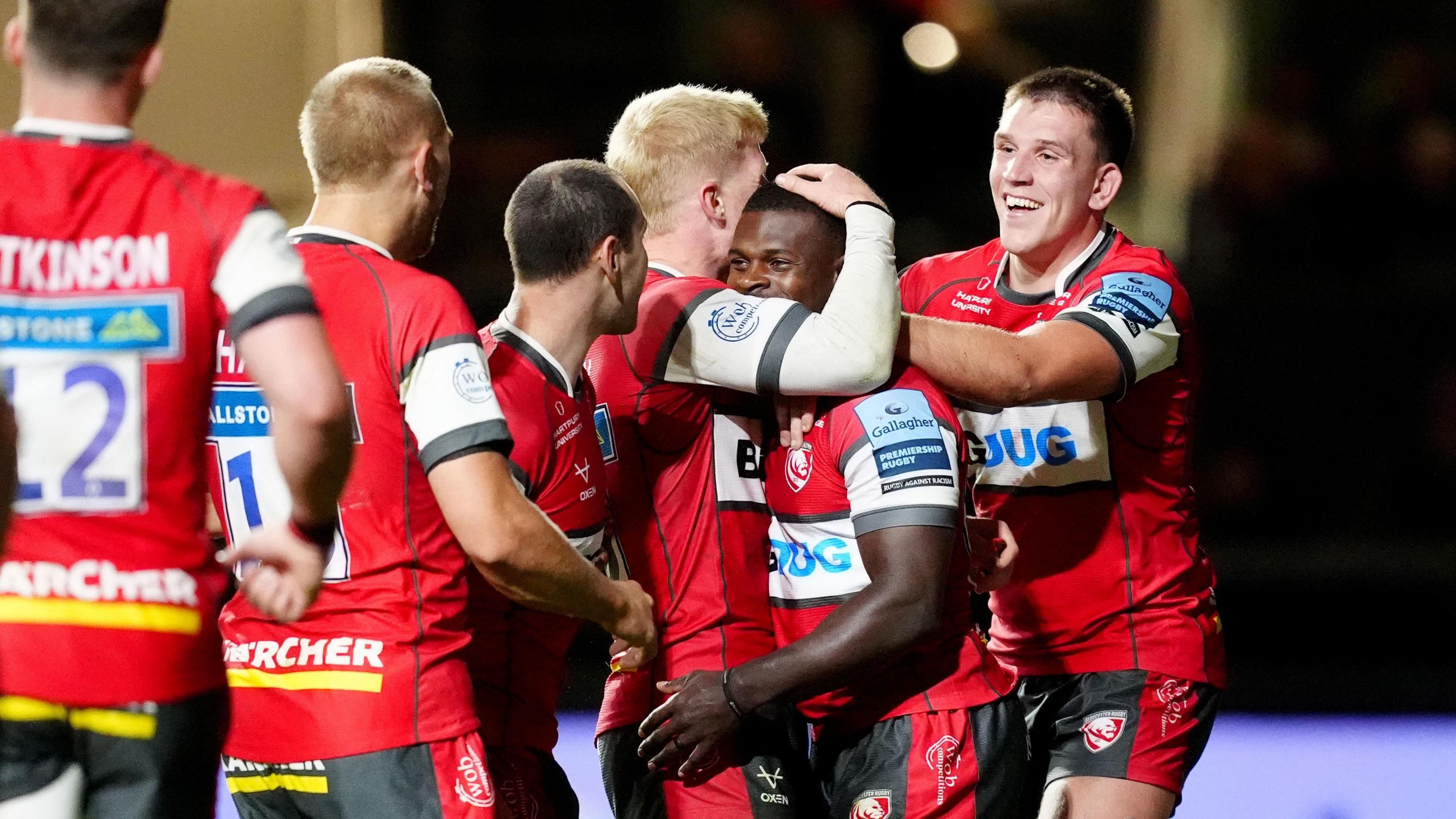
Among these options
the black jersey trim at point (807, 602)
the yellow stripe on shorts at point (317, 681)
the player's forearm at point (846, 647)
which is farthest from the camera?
the black jersey trim at point (807, 602)

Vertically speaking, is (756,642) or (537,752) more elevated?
(756,642)

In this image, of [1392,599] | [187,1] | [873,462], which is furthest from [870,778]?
[187,1]

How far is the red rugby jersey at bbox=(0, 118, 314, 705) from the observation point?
2168mm

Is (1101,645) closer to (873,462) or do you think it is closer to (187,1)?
(873,462)

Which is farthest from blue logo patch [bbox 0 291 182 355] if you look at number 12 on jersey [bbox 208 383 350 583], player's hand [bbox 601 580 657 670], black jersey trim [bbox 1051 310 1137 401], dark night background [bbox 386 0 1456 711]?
dark night background [bbox 386 0 1456 711]

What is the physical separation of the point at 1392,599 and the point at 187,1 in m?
7.60

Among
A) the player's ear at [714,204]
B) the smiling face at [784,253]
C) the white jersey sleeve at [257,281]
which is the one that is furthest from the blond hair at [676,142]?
the white jersey sleeve at [257,281]

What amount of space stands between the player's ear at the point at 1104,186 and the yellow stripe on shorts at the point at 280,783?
2.37 metres

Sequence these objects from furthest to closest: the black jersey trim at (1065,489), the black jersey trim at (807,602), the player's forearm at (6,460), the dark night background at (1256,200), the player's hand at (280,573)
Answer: the dark night background at (1256,200) < the black jersey trim at (1065,489) < the black jersey trim at (807,602) < the player's hand at (280,573) < the player's forearm at (6,460)

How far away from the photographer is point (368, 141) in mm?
3059

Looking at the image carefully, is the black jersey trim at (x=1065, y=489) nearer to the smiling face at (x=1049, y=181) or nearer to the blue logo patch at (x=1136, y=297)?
the blue logo patch at (x=1136, y=297)

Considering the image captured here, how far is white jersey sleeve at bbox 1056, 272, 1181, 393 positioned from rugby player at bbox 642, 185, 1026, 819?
1.73ft

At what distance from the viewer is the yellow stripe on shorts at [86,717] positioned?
7.18 ft

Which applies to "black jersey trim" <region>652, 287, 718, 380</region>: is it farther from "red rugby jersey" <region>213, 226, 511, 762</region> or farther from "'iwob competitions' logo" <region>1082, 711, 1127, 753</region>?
"'iwob competitions' logo" <region>1082, 711, 1127, 753</region>
